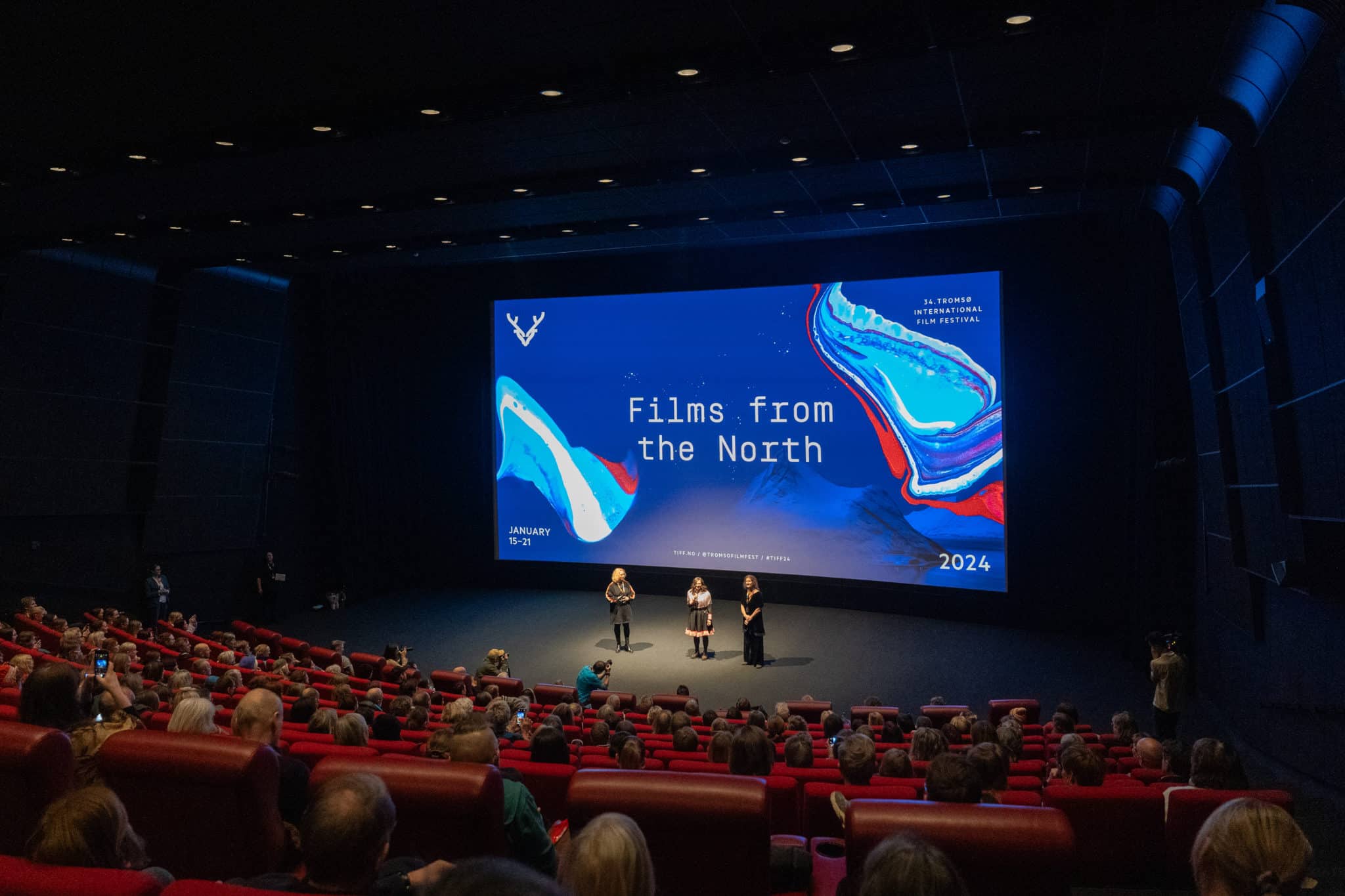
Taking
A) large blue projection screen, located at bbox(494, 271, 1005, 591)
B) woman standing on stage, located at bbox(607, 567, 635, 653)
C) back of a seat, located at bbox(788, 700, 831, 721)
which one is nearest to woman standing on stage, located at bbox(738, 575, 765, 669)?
woman standing on stage, located at bbox(607, 567, 635, 653)

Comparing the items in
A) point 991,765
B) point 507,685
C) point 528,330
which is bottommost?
point 507,685

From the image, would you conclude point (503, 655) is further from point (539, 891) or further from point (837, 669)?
point (539, 891)

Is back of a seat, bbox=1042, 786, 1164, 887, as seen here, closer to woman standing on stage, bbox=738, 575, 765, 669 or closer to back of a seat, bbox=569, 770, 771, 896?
back of a seat, bbox=569, 770, 771, 896

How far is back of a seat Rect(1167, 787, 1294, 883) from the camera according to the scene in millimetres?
3289

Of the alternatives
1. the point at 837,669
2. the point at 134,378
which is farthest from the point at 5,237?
the point at 837,669

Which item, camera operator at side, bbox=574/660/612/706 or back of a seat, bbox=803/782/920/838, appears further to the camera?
camera operator at side, bbox=574/660/612/706

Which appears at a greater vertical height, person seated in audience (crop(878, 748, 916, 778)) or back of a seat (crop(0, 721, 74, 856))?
back of a seat (crop(0, 721, 74, 856))

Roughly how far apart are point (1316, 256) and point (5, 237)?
12.5 m

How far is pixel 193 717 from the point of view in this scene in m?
3.11

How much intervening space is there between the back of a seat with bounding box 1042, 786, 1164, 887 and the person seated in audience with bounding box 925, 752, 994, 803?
971 millimetres

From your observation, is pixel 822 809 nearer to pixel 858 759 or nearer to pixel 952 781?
pixel 858 759

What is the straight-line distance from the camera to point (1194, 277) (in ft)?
28.5

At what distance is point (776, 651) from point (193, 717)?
9.03m

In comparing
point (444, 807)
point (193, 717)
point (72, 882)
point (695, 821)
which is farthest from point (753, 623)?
point (72, 882)
